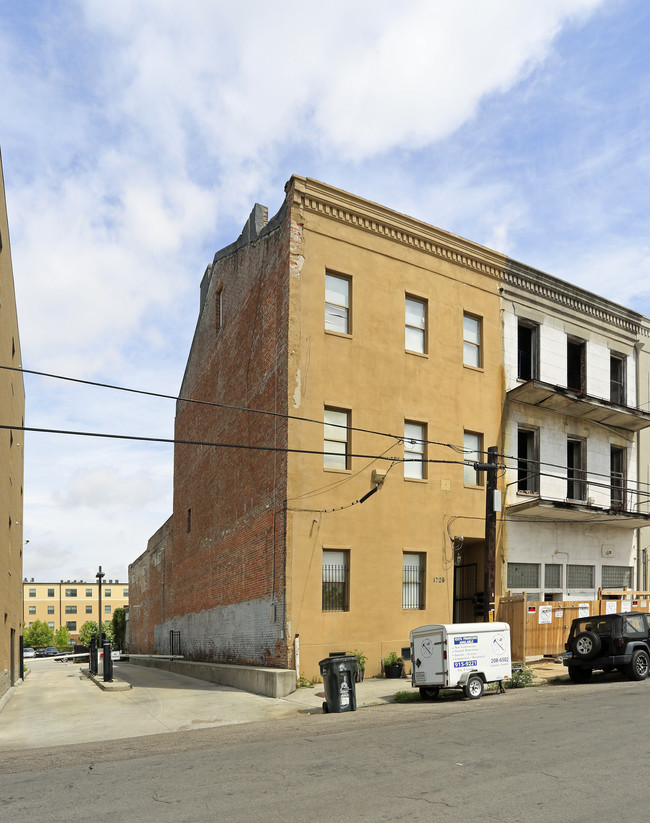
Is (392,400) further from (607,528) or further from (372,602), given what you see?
(607,528)

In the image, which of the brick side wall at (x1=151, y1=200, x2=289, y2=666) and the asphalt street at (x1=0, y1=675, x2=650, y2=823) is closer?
the asphalt street at (x1=0, y1=675, x2=650, y2=823)

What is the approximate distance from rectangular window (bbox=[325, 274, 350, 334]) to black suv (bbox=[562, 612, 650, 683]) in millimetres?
10355

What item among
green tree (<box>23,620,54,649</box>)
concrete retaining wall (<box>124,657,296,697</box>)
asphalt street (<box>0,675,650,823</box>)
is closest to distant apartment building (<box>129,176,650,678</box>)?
concrete retaining wall (<box>124,657,296,697</box>)

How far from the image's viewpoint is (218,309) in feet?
102

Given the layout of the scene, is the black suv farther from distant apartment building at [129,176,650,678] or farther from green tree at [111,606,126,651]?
green tree at [111,606,126,651]

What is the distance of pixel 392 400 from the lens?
73.6ft

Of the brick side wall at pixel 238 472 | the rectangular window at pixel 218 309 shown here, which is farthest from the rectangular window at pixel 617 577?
the rectangular window at pixel 218 309

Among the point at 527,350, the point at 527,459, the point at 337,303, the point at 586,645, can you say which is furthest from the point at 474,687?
the point at 527,350

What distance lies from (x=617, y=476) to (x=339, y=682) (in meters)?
17.0

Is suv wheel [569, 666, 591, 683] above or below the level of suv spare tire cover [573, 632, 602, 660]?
below

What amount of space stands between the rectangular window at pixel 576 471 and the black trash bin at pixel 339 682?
14.0 meters

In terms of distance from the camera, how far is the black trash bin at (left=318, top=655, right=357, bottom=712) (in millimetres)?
15562

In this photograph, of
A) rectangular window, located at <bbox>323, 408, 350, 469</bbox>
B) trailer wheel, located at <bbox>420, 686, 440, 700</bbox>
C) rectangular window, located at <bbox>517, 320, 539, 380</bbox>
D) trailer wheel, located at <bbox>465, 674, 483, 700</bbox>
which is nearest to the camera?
trailer wheel, located at <bbox>465, 674, 483, 700</bbox>

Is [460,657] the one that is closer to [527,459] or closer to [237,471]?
[527,459]
